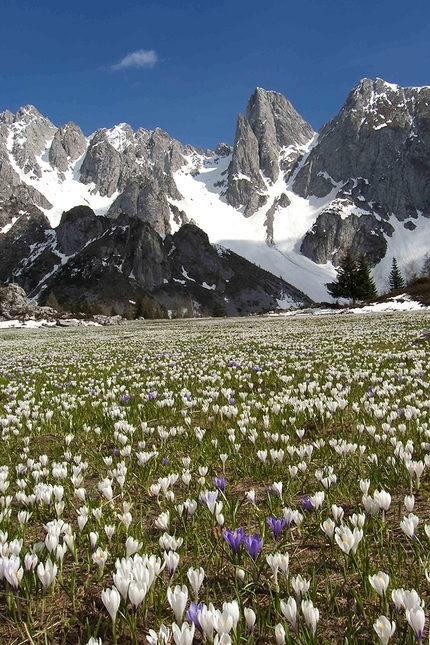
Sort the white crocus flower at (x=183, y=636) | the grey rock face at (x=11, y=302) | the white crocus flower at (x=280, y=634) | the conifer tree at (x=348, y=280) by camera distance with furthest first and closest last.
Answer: the conifer tree at (x=348, y=280), the grey rock face at (x=11, y=302), the white crocus flower at (x=280, y=634), the white crocus flower at (x=183, y=636)

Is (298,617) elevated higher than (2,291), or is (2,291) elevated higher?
(2,291)

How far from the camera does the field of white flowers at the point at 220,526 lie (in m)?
1.92

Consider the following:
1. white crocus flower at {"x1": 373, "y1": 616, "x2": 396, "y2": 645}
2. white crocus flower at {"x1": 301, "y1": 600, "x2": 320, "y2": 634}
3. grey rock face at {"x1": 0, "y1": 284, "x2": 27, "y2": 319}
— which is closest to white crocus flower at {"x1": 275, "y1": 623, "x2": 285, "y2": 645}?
white crocus flower at {"x1": 301, "y1": 600, "x2": 320, "y2": 634}

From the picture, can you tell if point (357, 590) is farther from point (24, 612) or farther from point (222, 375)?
point (222, 375)

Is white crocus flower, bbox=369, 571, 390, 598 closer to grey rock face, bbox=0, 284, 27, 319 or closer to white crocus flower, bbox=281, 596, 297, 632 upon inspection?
white crocus flower, bbox=281, 596, 297, 632

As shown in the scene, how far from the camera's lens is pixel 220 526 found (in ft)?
9.22

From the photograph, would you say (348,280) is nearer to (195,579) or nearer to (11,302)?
(11,302)

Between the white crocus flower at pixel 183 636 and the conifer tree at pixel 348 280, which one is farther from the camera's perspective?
the conifer tree at pixel 348 280

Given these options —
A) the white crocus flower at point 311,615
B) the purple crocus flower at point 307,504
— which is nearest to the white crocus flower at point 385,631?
the white crocus flower at point 311,615

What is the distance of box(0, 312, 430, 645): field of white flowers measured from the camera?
1916mm

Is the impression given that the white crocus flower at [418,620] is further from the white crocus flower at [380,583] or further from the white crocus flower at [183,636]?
the white crocus flower at [183,636]

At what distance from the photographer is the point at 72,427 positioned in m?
6.21

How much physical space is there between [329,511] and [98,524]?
1777 mm

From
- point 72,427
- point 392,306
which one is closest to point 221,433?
point 72,427
